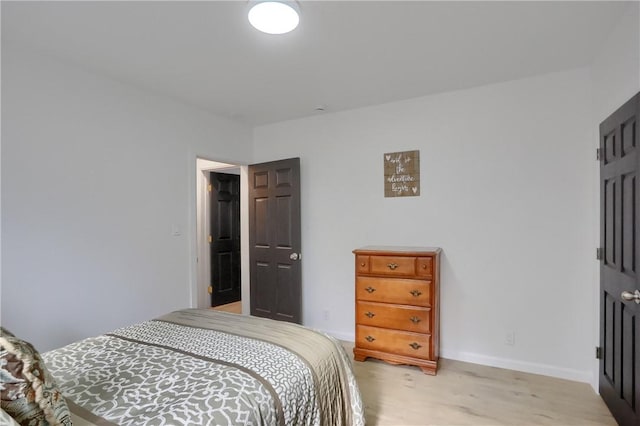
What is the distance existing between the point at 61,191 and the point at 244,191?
201 centimetres

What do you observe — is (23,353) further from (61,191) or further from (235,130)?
(235,130)

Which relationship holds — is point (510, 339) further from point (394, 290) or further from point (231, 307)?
point (231, 307)

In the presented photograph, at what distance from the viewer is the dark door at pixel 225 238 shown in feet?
16.2

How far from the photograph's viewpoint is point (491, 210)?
286cm

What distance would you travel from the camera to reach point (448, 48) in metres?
2.23

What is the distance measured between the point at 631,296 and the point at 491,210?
125 cm

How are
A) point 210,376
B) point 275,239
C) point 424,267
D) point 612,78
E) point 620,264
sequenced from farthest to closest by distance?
point 275,239, point 424,267, point 612,78, point 620,264, point 210,376

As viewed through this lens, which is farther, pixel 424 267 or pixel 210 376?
pixel 424 267

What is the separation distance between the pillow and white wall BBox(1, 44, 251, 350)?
1647 millimetres

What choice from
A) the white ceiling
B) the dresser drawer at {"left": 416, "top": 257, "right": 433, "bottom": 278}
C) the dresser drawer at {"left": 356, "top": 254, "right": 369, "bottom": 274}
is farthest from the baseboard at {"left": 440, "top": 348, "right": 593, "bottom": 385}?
the white ceiling

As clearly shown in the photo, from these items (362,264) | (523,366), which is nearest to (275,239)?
(362,264)

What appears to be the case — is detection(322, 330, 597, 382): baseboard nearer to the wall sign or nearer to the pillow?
the wall sign

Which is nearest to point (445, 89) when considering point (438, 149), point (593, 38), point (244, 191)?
point (438, 149)

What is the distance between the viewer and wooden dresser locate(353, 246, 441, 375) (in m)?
2.71
